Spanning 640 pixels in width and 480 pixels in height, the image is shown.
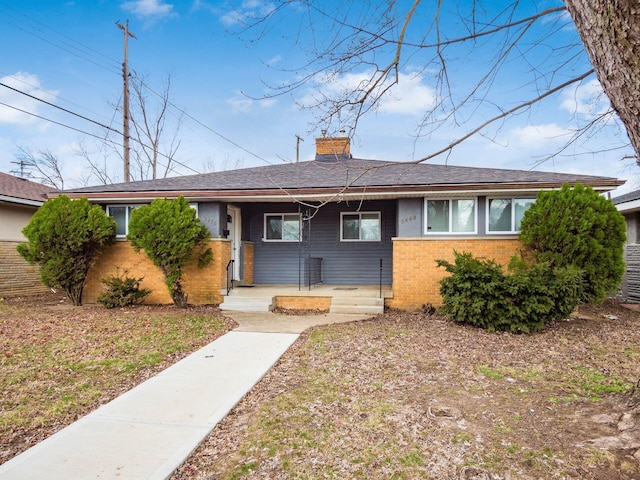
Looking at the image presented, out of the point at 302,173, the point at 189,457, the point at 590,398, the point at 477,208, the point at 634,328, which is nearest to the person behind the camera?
the point at 189,457

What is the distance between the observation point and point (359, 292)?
32.0 ft

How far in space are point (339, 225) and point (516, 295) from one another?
565 cm

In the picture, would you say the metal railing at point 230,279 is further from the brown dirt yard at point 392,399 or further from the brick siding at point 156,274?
the brown dirt yard at point 392,399

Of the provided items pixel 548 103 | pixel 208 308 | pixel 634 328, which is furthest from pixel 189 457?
pixel 634 328

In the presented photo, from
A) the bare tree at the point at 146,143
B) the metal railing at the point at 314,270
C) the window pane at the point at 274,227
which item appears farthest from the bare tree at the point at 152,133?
the metal railing at the point at 314,270

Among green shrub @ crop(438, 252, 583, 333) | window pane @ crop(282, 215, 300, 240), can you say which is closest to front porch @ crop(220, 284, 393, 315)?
window pane @ crop(282, 215, 300, 240)

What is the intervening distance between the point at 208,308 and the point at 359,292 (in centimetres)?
375

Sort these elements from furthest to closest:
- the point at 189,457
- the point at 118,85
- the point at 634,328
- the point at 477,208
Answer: the point at 118,85 → the point at 477,208 → the point at 634,328 → the point at 189,457

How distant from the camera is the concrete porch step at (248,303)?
30.2 feet

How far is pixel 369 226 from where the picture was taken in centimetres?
1136

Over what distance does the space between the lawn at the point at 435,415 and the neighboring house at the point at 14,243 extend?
10863 mm

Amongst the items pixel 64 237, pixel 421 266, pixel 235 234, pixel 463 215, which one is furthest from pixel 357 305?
pixel 64 237

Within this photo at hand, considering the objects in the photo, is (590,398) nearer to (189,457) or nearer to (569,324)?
(189,457)

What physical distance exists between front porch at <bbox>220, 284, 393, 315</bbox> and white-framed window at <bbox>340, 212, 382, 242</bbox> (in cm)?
181
